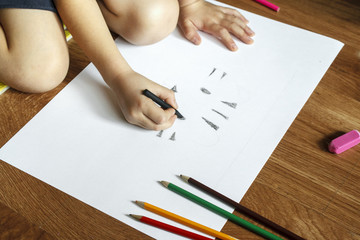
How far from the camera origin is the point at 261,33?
0.73 meters

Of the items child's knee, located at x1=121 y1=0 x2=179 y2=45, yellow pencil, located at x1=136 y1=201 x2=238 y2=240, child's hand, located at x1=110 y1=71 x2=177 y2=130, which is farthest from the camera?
child's knee, located at x1=121 y1=0 x2=179 y2=45

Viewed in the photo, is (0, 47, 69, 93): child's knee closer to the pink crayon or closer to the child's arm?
the child's arm

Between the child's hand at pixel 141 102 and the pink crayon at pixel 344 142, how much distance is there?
0.23 m

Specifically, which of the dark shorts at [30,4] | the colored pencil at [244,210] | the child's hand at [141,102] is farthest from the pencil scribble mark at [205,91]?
the dark shorts at [30,4]

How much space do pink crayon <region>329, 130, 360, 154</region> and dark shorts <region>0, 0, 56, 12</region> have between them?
48 cm

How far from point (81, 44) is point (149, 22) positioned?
0.12 m

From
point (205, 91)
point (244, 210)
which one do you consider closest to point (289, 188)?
point (244, 210)

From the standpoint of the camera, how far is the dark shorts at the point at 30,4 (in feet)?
2.04

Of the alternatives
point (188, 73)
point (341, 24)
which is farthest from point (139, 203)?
point (341, 24)

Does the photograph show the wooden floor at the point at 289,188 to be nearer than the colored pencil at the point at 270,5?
Yes

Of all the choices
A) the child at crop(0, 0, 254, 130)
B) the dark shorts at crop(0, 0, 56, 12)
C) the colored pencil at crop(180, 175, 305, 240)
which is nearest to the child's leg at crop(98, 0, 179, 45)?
the child at crop(0, 0, 254, 130)

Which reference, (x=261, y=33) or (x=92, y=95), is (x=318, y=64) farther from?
(x=92, y=95)

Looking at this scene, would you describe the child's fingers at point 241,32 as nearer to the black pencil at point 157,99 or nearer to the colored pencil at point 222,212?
the black pencil at point 157,99

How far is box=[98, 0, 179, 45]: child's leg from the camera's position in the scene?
0.69m
